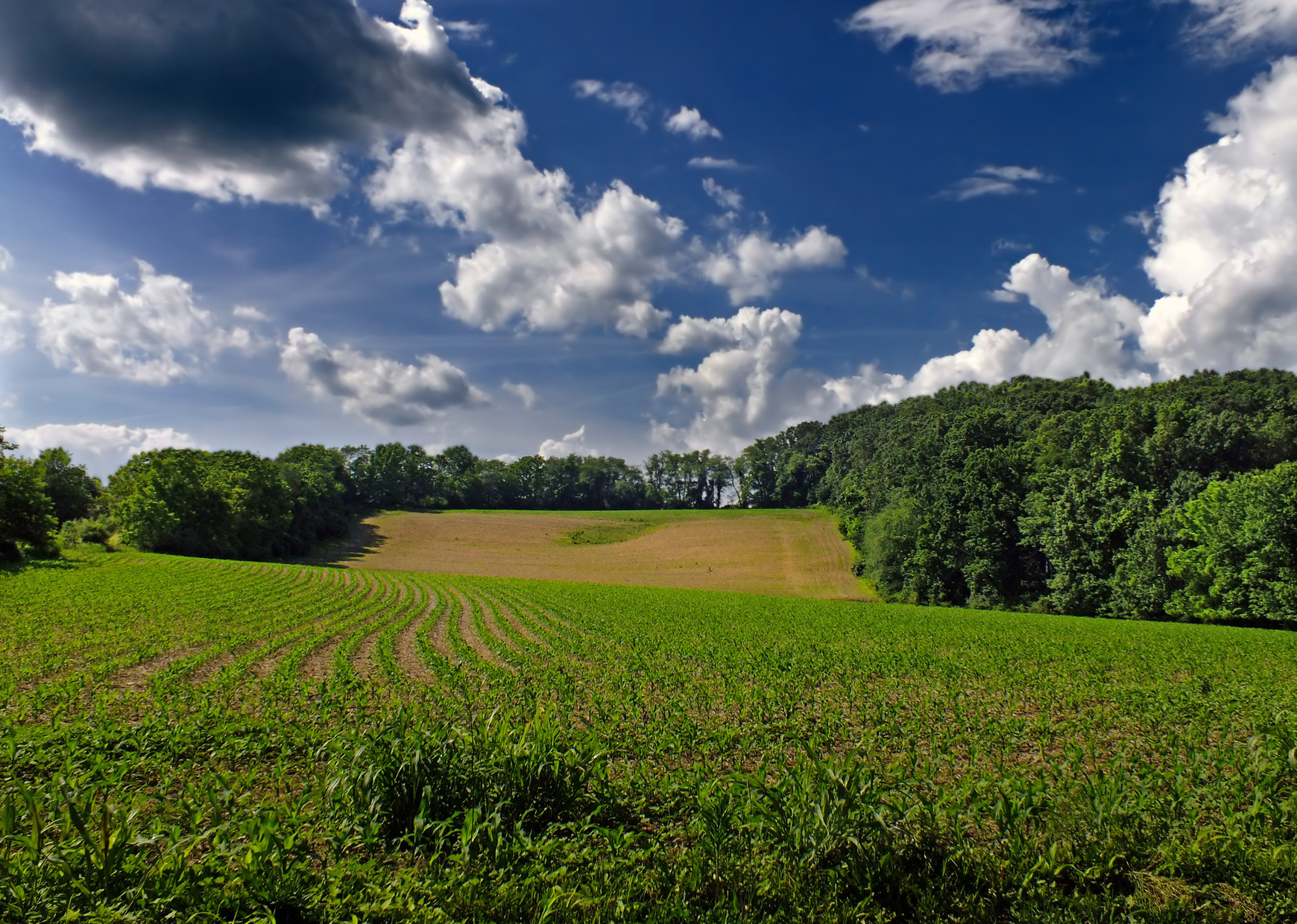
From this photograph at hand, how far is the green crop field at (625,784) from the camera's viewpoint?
17.1ft

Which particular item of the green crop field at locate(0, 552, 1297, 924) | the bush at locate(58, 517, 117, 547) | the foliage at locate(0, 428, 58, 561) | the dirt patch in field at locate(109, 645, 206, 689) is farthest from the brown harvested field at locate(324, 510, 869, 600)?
the dirt patch in field at locate(109, 645, 206, 689)

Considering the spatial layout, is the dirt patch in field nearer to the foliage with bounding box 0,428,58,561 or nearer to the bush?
the foliage with bounding box 0,428,58,561

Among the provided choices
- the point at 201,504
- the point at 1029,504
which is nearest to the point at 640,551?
the point at 1029,504

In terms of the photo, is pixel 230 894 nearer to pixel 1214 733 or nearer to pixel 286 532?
pixel 1214 733

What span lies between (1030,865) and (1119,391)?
116668mm

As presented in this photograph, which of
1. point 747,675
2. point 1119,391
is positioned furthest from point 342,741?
point 1119,391

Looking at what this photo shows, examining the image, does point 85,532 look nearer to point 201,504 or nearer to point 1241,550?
point 201,504

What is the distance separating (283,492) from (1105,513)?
291 feet

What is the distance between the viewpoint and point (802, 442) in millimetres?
148125

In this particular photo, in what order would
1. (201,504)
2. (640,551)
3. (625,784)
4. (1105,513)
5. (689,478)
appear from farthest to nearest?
(689,478) < (640,551) < (201,504) < (1105,513) < (625,784)

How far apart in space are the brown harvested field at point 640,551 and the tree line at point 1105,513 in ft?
23.8

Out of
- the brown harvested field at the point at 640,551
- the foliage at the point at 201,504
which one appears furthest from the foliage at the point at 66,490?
the brown harvested field at the point at 640,551

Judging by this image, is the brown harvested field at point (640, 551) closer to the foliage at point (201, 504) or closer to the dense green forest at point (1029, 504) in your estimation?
the dense green forest at point (1029, 504)

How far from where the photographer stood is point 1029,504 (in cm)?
5091
